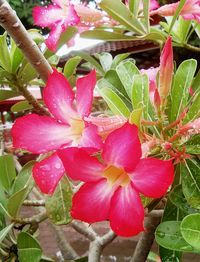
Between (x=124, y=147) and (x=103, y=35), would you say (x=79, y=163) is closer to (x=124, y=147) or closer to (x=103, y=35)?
(x=124, y=147)

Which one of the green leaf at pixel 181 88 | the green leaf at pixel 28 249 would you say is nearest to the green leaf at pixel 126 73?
the green leaf at pixel 181 88


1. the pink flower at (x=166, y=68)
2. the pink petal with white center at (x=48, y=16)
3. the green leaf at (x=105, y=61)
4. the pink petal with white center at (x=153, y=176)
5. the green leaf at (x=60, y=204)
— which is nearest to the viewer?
the pink petal with white center at (x=153, y=176)

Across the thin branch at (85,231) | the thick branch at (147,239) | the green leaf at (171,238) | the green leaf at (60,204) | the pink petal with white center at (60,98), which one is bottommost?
the thin branch at (85,231)

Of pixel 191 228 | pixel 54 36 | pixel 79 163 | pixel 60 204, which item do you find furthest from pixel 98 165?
pixel 54 36

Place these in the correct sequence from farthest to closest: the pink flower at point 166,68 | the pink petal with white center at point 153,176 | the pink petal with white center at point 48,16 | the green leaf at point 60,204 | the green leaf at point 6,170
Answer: the green leaf at point 6,170, the pink petal with white center at point 48,16, the green leaf at point 60,204, the pink flower at point 166,68, the pink petal with white center at point 153,176

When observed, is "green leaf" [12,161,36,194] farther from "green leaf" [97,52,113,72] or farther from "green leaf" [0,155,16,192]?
"green leaf" [97,52,113,72]

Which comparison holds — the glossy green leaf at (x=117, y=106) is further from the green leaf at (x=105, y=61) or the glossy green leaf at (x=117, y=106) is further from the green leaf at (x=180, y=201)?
the green leaf at (x=105, y=61)
